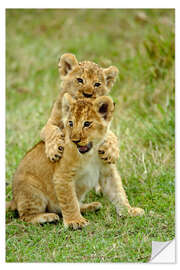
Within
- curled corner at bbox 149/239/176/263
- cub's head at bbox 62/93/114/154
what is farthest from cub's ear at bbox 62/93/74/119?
curled corner at bbox 149/239/176/263

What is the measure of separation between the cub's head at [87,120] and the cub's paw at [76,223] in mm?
794

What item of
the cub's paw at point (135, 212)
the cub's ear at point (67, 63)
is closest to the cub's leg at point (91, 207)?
the cub's paw at point (135, 212)

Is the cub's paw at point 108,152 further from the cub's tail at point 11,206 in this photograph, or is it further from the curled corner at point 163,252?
the cub's tail at point 11,206

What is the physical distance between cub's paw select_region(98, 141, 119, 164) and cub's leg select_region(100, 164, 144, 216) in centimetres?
14

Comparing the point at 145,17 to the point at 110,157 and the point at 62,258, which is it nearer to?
the point at 110,157

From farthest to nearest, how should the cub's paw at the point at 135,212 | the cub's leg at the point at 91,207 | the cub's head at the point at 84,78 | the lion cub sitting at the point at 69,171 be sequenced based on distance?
the cub's leg at the point at 91,207 < the cub's paw at the point at 135,212 < the cub's head at the point at 84,78 < the lion cub sitting at the point at 69,171

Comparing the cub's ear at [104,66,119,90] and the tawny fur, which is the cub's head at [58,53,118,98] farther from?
the tawny fur

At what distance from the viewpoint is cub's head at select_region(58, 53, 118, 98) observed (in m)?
5.08

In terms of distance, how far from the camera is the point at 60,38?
37.3 ft

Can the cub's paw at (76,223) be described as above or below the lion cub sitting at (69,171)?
below

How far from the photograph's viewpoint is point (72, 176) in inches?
197

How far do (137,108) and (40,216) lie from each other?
3294mm

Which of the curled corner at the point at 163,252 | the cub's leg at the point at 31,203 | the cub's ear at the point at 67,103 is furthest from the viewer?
the cub's leg at the point at 31,203

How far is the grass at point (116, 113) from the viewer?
186 inches
